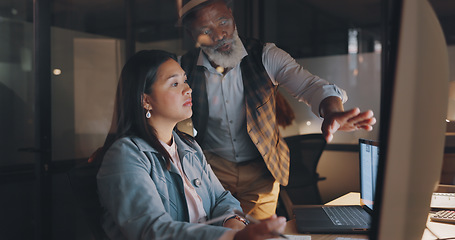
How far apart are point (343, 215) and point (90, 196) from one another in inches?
20.4

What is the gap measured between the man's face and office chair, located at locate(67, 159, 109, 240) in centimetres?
30

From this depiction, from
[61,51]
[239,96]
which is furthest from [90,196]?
[61,51]

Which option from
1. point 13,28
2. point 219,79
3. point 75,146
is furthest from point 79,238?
point 13,28

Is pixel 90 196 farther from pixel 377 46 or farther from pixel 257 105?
pixel 377 46

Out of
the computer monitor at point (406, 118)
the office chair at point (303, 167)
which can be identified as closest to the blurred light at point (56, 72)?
the office chair at point (303, 167)

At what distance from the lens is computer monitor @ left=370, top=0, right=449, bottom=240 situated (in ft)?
0.95

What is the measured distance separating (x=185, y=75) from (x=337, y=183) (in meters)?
0.42

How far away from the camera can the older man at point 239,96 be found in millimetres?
723

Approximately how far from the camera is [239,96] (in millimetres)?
741

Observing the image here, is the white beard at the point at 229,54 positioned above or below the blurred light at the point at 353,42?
below

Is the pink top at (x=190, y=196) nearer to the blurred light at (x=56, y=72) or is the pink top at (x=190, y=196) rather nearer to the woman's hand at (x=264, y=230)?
the woman's hand at (x=264, y=230)

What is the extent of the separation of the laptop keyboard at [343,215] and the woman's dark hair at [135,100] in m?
0.41

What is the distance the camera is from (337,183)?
85cm

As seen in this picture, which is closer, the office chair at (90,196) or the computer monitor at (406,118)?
the computer monitor at (406,118)
